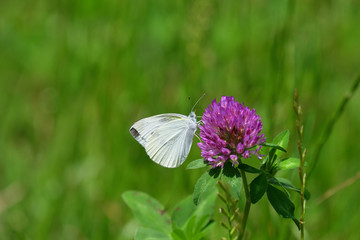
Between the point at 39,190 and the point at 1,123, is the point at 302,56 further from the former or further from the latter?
the point at 1,123

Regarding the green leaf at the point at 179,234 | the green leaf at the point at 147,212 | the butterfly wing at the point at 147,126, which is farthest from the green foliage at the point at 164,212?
the butterfly wing at the point at 147,126

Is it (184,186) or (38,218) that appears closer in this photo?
(184,186)

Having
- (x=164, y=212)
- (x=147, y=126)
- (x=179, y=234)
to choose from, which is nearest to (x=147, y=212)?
(x=164, y=212)

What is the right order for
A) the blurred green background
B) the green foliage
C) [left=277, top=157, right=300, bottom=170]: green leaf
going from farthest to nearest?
the blurred green background < the green foliage < [left=277, top=157, right=300, bottom=170]: green leaf

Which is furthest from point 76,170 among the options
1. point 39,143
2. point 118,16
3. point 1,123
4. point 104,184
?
point 118,16

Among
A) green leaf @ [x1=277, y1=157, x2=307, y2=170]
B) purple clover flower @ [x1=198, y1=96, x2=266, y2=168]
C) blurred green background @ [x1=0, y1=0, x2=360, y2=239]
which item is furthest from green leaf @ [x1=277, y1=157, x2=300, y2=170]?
blurred green background @ [x1=0, y1=0, x2=360, y2=239]

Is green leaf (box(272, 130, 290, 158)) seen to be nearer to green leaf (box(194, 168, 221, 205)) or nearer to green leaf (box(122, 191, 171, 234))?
green leaf (box(194, 168, 221, 205))
